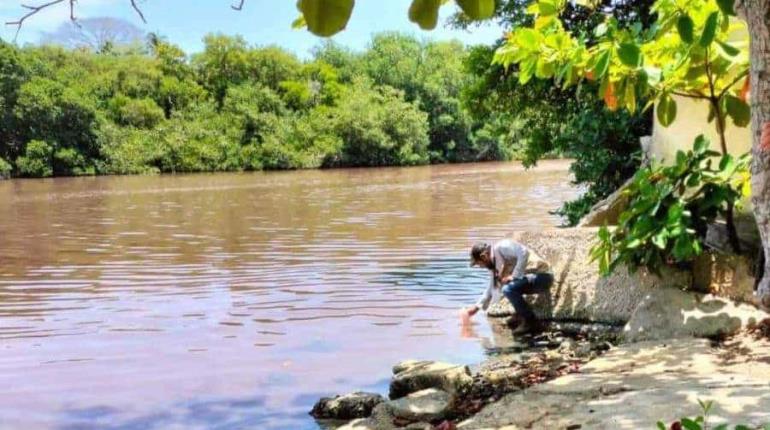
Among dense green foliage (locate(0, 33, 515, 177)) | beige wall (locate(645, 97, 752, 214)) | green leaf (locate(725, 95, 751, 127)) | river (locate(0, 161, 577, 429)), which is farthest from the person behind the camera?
dense green foliage (locate(0, 33, 515, 177))

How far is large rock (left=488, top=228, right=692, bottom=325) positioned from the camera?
23.8ft

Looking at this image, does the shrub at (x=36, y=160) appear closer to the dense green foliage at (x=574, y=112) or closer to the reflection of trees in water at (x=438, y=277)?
the dense green foliage at (x=574, y=112)

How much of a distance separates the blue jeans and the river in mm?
456

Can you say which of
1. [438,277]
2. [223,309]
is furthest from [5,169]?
[223,309]

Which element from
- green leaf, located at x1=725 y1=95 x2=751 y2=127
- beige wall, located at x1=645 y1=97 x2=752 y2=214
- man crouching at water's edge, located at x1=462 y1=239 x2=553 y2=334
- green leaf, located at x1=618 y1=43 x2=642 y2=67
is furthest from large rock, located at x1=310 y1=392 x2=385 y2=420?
beige wall, located at x1=645 y1=97 x2=752 y2=214

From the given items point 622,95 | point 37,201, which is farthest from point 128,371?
point 37,201

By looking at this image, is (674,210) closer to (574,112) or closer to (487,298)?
(487,298)

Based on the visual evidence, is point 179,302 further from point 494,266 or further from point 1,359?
point 494,266

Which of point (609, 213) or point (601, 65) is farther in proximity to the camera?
point (609, 213)

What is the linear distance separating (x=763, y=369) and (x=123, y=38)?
262 feet

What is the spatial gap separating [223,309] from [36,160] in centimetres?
3931

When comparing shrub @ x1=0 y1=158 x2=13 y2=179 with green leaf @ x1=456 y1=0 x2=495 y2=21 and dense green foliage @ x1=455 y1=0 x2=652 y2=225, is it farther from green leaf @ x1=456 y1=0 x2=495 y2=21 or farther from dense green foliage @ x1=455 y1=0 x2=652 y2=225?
green leaf @ x1=456 y1=0 x2=495 y2=21

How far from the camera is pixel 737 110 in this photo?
4.52 meters

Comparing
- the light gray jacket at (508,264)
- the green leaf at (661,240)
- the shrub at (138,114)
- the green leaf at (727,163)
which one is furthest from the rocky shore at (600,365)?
the shrub at (138,114)
